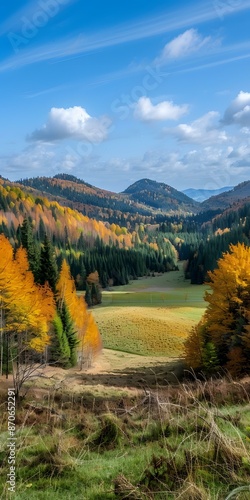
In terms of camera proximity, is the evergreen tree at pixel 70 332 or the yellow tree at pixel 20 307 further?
the evergreen tree at pixel 70 332

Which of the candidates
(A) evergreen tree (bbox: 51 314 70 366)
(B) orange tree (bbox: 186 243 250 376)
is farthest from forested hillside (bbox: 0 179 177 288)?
(B) orange tree (bbox: 186 243 250 376)

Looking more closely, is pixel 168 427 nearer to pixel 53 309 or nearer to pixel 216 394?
pixel 216 394

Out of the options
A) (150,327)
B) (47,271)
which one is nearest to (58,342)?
(47,271)

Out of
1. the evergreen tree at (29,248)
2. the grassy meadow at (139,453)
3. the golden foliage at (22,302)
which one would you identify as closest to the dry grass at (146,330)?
the evergreen tree at (29,248)

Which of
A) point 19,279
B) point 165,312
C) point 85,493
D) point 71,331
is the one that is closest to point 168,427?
point 85,493

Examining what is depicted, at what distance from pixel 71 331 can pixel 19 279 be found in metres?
15.0

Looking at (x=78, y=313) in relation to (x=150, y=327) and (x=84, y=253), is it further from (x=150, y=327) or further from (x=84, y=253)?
(x=84, y=253)

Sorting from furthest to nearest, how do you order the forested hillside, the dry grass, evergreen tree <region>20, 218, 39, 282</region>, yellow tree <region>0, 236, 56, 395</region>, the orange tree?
the forested hillside < the dry grass < evergreen tree <region>20, 218, 39, 282</region> < the orange tree < yellow tree <region>0, 236, 56, 395</region>

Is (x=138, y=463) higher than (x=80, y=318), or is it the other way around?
(x=138, y=463)

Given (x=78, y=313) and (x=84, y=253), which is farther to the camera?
(x=84, y=253)

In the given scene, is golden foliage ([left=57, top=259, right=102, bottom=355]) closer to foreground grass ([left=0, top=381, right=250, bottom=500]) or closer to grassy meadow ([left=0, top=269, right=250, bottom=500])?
grassy meadow ([left=0, top=269, right=250, bottom=500])

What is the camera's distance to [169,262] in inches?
6939

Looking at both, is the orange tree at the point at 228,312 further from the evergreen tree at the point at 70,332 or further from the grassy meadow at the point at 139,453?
the grassy meadow at the point at 139,453

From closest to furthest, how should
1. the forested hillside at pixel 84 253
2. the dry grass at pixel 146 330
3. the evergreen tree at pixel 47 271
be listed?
1. the evergreen tree at pixel 47 271
2. the dry grass at pixel 146 330
3. the forested hillside at pixel 84 253
